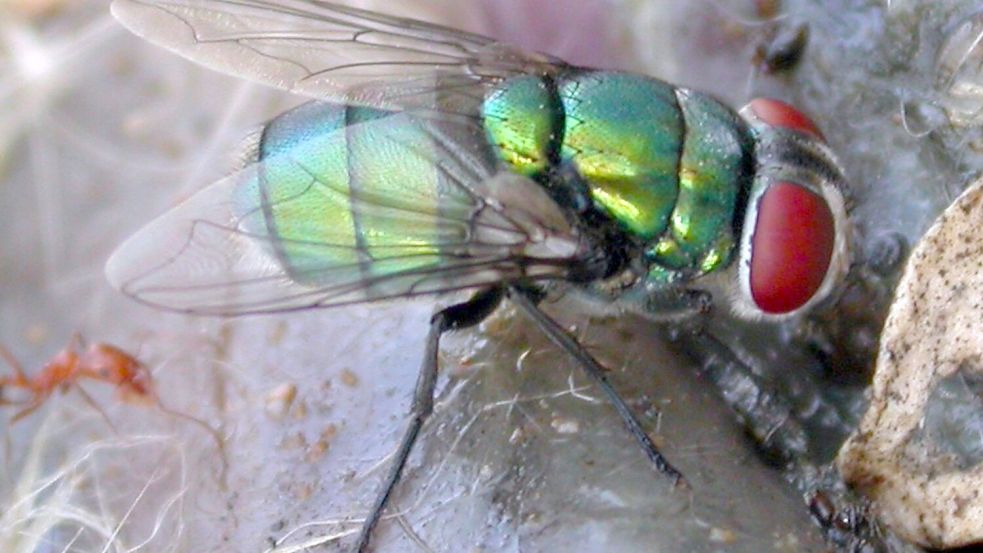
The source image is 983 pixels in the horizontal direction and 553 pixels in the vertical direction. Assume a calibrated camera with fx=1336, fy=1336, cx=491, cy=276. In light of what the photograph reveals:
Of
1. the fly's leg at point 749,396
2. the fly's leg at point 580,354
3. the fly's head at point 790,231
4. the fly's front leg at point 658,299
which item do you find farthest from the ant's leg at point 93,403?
the fly's head at point 790,231

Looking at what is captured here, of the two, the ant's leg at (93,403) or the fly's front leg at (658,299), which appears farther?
the ant's leg at (93,403)

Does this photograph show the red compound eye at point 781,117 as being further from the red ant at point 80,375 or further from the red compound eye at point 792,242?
the red ant at point 80,375

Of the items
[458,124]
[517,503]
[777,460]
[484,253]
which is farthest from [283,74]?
[777,460]

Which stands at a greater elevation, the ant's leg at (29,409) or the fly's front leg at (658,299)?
the fly's front leg at (658,299)

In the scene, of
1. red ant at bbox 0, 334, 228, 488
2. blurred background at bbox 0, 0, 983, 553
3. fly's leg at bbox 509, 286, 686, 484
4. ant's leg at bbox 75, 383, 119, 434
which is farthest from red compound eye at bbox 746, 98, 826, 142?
ant's leg at bbox 75, 383, 119, 434

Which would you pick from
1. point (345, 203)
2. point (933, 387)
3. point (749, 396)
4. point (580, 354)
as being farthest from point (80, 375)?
point (933, 387)

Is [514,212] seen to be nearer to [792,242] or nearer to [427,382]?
[427,382]

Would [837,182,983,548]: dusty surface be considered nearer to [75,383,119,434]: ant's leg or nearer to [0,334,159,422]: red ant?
[0,334,159,422]: red ant

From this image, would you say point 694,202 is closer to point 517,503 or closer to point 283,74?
point 517,503
